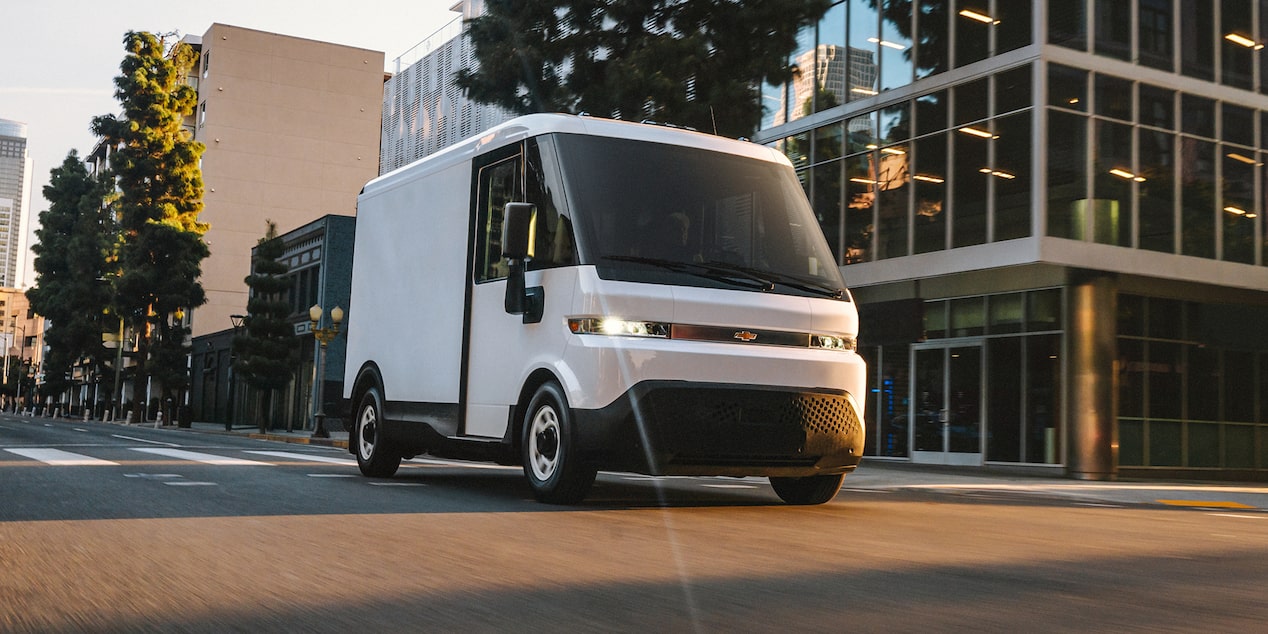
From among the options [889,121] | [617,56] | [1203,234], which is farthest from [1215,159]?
[617,56]

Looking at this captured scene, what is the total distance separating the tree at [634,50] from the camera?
18.9 m

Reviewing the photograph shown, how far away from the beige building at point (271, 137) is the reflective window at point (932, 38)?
59765 millimetres

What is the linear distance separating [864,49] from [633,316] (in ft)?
59.2

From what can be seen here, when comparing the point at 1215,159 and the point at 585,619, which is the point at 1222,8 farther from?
the point at 585,619

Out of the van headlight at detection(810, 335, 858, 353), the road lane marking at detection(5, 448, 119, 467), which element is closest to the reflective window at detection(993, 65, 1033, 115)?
the van headlight at detection(810, 335, 858, 353)

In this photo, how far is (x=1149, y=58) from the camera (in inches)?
857

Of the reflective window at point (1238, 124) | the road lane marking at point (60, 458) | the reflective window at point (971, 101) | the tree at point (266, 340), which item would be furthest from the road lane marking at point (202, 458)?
the tree at point (266, 340)

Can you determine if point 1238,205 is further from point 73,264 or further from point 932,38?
point 73,264

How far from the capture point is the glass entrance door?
73.7 ft

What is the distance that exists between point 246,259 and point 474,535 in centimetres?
7470

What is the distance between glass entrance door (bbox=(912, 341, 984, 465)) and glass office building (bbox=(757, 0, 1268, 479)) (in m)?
0.04

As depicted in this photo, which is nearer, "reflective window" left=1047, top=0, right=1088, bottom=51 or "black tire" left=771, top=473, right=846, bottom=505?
"black tire" left=771, top=473, right=846, bottom=505

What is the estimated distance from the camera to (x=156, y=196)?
5409cm

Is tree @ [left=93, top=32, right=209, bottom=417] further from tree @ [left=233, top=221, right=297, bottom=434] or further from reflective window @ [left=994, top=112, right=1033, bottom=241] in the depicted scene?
reflective window @ [left=994, top=112, right=1033, bottom=241]
